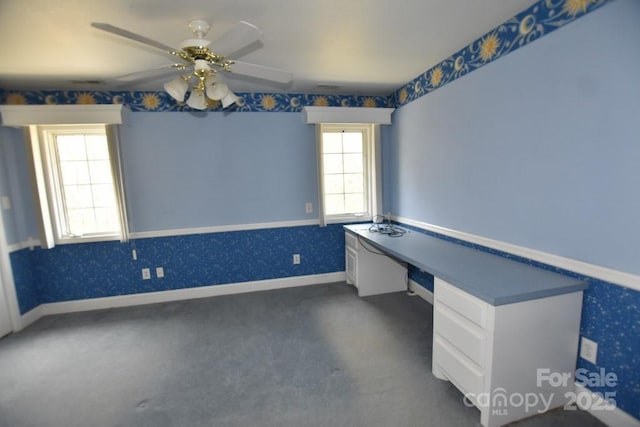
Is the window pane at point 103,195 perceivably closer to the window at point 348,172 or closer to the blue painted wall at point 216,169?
the blue painted wall at point 216,169

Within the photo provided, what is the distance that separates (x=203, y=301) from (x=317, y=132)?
241cm

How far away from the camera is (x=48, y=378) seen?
2.10m

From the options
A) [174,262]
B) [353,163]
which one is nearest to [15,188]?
[174,262]

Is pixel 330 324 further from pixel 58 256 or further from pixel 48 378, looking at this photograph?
pixel 58 256

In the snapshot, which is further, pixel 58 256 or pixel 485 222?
pixel 58 256

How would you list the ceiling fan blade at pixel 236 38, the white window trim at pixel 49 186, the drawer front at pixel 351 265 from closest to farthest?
1. the ceiling fan blade at pixel 236 38
2. the white window trim at pixel 49 186
3. the drawer front at pixel 351 265

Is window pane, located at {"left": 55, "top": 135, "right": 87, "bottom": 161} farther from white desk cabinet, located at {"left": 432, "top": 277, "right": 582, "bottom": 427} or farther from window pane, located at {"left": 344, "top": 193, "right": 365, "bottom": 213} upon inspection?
white desk cabinet, located at {"left": 432, "top": 277, "right": 582, "bottom": 427}

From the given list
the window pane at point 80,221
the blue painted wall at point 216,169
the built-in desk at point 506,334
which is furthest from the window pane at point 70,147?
the built-in desk at point 506,334

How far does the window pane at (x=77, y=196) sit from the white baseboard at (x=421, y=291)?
12.5ft

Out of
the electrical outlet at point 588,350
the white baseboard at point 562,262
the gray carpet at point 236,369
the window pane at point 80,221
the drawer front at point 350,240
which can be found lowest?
the gray carpet at point 236,369

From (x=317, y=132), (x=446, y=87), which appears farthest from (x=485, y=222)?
(x=317, y=132)

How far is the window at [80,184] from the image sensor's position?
298cm

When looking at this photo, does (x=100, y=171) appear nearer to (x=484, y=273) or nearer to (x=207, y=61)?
(x=207, y=61)

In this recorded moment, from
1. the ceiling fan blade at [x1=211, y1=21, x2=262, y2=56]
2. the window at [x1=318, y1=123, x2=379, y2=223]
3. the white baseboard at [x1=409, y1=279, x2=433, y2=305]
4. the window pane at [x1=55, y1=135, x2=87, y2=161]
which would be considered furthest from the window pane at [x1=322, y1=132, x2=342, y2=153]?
the window pane at [x1=55, y1=135, x2=87, y2=161]
